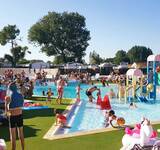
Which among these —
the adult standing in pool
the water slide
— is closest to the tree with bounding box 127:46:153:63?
the water slide

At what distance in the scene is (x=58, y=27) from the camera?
72.4 metres

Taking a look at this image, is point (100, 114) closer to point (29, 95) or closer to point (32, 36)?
point (29, 95)

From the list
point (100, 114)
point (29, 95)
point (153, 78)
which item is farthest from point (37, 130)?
point (153, 78)

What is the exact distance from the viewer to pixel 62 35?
71.8 metres

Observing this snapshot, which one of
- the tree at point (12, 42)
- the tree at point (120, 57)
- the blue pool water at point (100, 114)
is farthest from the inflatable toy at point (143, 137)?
the tree at point (120, 57)

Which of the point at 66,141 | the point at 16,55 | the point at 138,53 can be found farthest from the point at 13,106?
the point at 138,53

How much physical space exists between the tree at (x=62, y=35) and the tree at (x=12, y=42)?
4597 mm

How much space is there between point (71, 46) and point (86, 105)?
52530mm

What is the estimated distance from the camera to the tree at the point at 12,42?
6656 cm

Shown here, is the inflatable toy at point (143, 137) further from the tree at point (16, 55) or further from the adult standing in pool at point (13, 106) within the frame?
the tree at point (16, 55)

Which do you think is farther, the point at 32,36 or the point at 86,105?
the point at 32,36

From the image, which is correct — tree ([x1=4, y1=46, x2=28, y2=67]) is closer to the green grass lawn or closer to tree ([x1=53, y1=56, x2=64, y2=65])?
tree ([x1=53, y1=56, x2=64, y2=65])

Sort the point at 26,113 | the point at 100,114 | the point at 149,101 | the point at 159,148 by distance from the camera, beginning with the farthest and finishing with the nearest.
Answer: the point at 149,101
the point at 100,114
the point at 26,113
the point at 159,148

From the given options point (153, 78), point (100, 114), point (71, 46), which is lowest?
point (100, 114)
